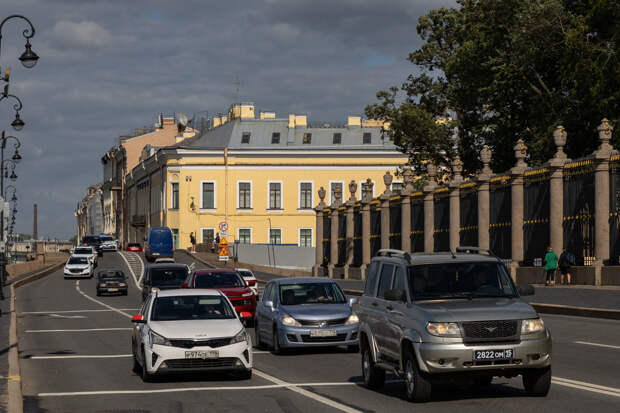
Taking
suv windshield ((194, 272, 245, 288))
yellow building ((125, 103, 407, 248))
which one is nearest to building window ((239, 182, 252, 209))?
yellow building ((125, 103, 407, 248))

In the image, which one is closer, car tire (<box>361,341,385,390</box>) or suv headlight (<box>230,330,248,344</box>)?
car tire (<box>361,341,385,390</box>)

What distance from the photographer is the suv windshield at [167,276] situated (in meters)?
36.2

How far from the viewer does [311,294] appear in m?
21.1

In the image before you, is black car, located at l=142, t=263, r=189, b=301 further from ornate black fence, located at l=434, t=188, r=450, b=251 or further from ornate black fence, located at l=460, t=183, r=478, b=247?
ornate black fence, located at l=434, t=188, r=450, b=251

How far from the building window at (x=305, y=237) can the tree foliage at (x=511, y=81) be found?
43.9 m

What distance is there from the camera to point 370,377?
13781 millimetres

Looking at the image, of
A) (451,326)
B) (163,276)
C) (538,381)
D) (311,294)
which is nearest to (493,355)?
(451,326)

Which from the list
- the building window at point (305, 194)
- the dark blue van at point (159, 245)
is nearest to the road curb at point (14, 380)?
the dark blue van at point (159, 245)

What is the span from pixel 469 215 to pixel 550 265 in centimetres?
834

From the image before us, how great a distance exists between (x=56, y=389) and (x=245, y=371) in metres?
2.72

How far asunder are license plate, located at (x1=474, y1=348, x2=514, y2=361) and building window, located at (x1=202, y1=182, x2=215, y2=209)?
90.9 m

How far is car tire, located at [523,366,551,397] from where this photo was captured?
1212cm

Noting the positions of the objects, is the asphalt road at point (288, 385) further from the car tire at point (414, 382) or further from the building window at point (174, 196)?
the building window at point (174, 196)

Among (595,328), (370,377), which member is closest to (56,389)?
(370,377)
